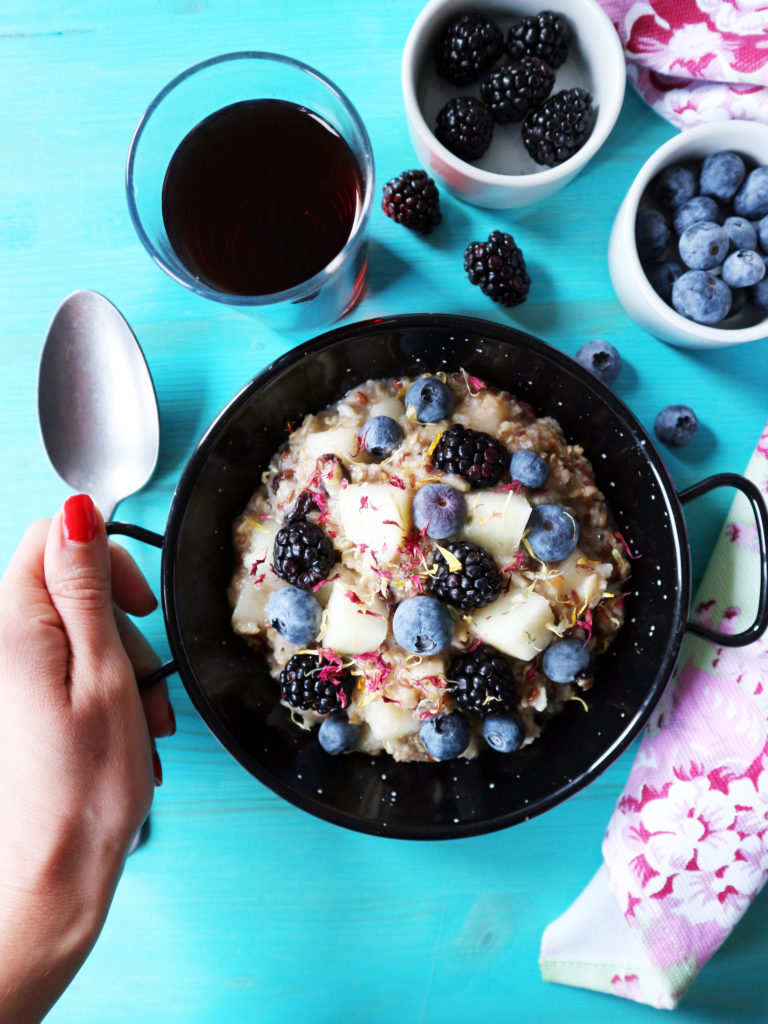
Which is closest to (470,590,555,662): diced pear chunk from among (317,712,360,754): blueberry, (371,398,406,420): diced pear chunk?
(317,712,360,754): blueberry

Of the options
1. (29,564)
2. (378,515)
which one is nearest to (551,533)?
(378,515)

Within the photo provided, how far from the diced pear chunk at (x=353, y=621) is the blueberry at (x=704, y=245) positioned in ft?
3.37

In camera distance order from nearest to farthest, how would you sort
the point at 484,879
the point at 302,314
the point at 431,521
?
the point at 431,521
the point at 302,314
the point at 484,879

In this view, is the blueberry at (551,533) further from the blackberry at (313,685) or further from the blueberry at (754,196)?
the blueberry at (754,196)

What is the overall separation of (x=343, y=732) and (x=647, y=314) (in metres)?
1.15

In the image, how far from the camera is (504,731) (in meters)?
1.56

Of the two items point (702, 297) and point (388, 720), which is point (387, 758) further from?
point (702, 297)

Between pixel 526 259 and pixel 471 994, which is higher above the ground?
pixel 526 259

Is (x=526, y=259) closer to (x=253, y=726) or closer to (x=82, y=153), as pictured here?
(x=82, y=153)

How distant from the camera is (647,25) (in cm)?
185

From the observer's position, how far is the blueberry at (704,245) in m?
1.71

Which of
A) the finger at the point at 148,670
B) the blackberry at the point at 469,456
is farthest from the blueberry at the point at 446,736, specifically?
the finger at the point at 148,670

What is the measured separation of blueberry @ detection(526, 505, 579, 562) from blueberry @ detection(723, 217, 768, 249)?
2.50ft

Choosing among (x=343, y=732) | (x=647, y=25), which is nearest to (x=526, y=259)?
(x=647, y=25)
